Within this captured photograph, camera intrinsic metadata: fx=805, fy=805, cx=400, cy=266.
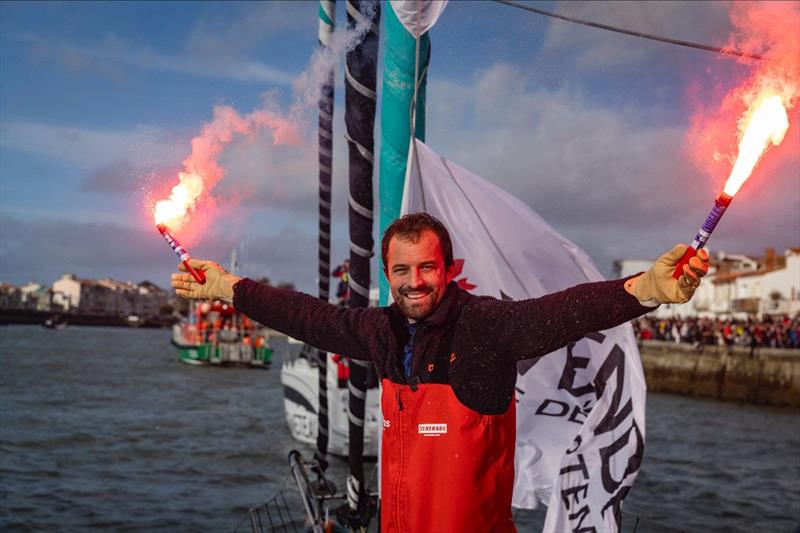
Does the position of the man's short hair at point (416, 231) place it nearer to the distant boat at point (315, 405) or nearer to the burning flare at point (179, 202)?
the burning flare at point (179, 202)

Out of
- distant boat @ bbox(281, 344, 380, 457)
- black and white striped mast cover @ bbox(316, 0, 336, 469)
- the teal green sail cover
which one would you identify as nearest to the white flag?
the teal green sail cover

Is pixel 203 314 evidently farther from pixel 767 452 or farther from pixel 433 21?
pixel 433 21

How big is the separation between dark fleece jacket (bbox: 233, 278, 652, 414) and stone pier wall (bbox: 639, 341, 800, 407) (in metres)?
45.5

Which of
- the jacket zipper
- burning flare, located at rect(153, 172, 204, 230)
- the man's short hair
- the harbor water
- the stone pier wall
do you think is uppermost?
burning flare, located at rect(153, 172, 204, 230)

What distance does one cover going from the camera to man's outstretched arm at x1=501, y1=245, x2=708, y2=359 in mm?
2682

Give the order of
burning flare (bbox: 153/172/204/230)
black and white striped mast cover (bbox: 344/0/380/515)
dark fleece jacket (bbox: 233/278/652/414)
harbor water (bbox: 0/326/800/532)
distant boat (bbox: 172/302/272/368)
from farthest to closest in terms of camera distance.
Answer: distant boat (bbox: 172/302/272/368) → harbor water (bbox: 0/326/800/532) → black and white striped mast cover (bbox: 344/0/380/515) → burning flare (bbox: 153/172/204/230) → dark fleece jacket (bbox: 233/278/652/414)

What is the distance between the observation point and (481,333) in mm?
3141

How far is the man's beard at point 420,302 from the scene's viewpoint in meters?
3.18

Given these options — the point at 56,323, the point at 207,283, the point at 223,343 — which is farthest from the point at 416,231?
the point at 56,323

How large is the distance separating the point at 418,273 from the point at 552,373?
12.7 feet

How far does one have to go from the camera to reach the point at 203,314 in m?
73.5

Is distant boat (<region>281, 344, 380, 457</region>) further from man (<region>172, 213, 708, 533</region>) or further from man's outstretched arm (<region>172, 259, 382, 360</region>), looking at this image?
man (<region>172, 213, 708, 533</region>)

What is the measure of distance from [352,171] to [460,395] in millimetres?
3872

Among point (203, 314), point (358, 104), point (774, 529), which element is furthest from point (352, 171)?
point (203, 314)
